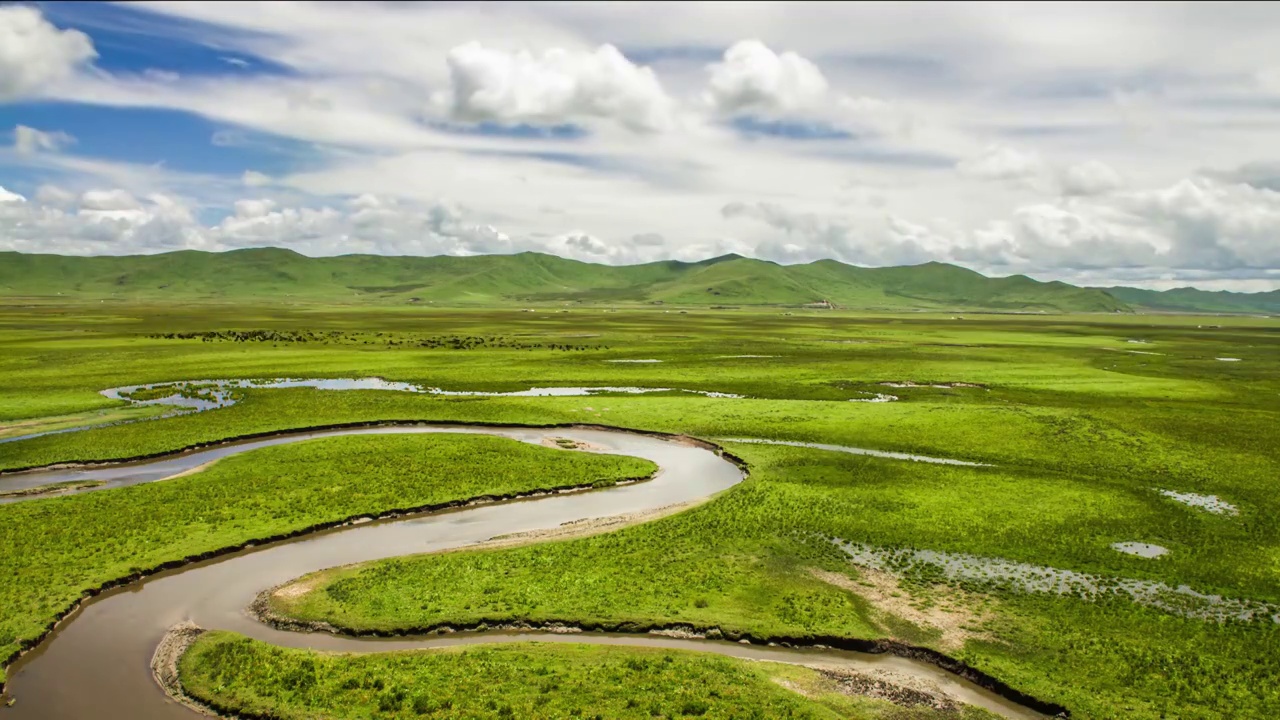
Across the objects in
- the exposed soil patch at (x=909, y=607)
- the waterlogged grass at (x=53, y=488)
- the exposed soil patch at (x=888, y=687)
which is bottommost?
the exposed soil patch at (x=888, y=687)

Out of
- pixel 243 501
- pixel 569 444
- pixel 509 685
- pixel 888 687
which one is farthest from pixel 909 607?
pixel 243 501

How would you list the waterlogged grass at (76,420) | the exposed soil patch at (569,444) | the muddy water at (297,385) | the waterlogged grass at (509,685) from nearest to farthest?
the waterlogged grass at (509,685) → the exposed soil patch at (569,444) → the waterlogged grass at (76,420) → the muddy water at (297,385)

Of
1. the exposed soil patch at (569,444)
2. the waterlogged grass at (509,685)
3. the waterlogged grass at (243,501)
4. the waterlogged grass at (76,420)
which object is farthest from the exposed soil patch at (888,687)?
the waterlogged grass at (76,420)

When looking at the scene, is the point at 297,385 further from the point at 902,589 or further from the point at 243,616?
the point at 902,589

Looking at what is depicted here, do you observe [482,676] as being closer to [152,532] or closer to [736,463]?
[152,532]

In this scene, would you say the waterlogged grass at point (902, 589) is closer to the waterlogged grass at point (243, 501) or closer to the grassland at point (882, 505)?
the grassland at point (882, 505)

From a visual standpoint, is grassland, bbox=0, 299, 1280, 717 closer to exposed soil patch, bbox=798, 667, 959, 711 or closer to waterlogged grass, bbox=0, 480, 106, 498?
exposed soil patch, bbox=798, 667, 959, 711

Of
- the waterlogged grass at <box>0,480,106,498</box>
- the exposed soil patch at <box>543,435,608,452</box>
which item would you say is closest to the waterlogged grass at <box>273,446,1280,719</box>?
the exposed soil patch at <box>543,435,608,452</box>
